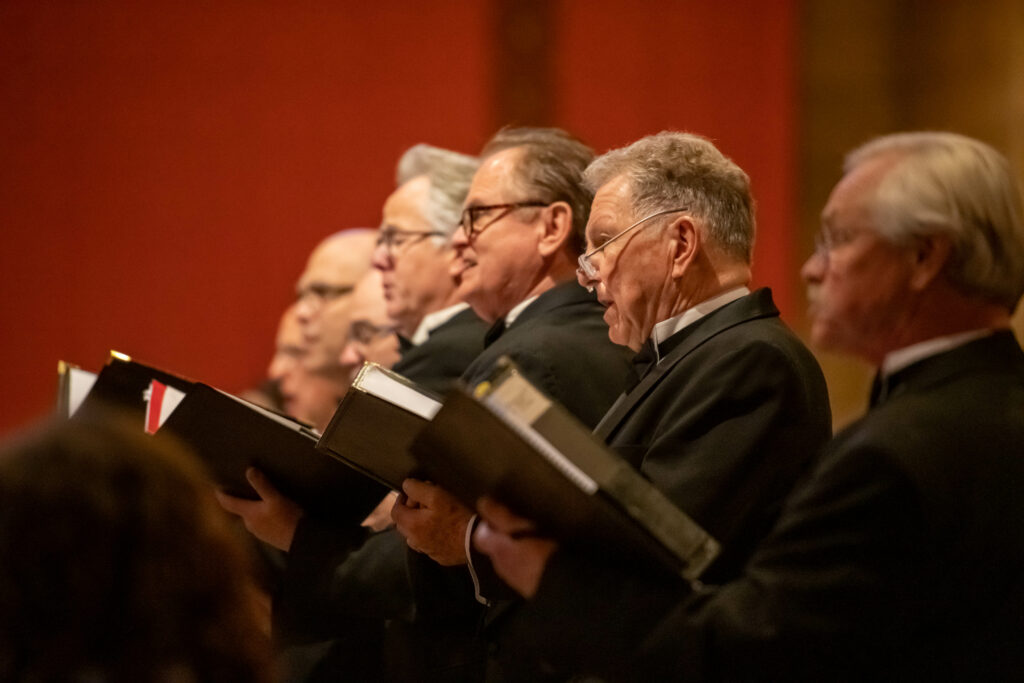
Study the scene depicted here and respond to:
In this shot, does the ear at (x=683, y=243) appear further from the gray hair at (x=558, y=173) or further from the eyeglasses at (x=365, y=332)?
the eyeglasses at (x=365, y=332)

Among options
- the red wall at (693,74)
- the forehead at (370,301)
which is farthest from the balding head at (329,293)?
the red wall at (693,74)

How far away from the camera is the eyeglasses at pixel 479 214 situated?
2.71m

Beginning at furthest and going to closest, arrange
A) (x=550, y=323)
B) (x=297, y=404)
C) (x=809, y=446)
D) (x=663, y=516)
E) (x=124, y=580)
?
(x=297, y=404) → (x=550, y=323) → (x=809, y=446) → (x=663, y=516) → (x=124, y=580)

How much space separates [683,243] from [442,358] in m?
0.85

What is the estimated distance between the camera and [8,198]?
5.12 m

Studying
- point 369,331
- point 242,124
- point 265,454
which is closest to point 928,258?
point 265,454

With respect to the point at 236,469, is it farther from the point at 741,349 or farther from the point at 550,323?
the point at 741,349

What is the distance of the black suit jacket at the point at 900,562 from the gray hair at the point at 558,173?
4.06ft

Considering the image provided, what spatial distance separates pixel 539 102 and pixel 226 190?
1356 mm

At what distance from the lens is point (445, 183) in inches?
133

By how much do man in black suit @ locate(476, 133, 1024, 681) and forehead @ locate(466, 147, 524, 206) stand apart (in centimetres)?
117

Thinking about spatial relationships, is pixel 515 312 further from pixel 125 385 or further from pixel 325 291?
pixel 325 291

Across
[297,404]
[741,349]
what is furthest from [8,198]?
[741,349]

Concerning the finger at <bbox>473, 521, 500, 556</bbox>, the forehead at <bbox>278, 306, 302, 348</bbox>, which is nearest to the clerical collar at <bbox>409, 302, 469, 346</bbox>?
the forehead at <bbox>278, 306, 302, 348</bbox>
